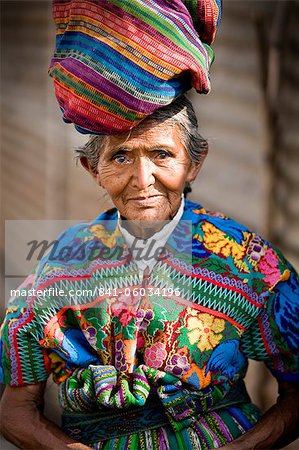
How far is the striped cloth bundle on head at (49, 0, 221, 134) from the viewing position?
1874 mm

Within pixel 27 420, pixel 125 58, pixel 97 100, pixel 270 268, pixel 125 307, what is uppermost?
pixel 125 58

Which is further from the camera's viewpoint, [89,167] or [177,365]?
[89,167]

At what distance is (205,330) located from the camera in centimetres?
216

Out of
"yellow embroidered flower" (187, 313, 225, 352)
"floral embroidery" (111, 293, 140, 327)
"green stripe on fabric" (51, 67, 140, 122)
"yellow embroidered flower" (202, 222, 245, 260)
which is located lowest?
"yellow embroidered flower" (187, 313, 225, 352)

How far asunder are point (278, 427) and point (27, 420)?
2.60ft

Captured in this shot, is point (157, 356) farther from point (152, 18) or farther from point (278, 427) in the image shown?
point (152, 18)

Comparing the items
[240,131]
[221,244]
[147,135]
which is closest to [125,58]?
[147,135]

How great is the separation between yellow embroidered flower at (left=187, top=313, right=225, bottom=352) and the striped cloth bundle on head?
624mm

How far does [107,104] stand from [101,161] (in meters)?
0.24

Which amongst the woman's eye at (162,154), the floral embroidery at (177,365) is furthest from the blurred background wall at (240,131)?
the woman's eye at (162,154)

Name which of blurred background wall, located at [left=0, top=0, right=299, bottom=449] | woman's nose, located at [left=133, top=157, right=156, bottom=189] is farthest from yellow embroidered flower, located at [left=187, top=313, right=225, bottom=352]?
blurred background wall, located at [left=0, top=0, right=299, bottom=449]

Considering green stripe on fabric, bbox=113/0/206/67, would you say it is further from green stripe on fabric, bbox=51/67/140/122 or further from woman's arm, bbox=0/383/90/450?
woman's arm, bbox=0/383/90/450

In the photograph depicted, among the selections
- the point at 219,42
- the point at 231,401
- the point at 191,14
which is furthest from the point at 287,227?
the point at 191,14

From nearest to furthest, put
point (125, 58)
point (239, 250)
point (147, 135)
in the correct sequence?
point (125, 58), point (147, 135), point (239, 250)
